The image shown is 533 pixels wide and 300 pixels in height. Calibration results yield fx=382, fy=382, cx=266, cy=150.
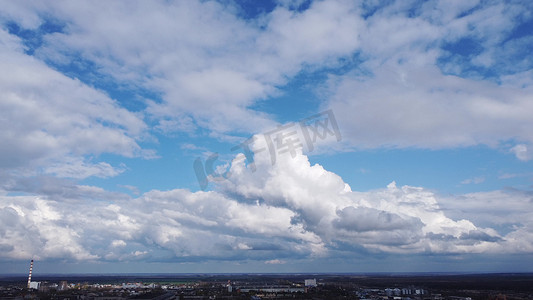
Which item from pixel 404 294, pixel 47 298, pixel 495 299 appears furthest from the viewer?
pixel 404 294

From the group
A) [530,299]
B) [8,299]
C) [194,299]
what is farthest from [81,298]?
[530,299]

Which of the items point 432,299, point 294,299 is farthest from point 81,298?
point 432,299

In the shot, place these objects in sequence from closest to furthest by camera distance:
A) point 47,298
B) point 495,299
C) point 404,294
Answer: point 495,299
point 47,298
point 404,294

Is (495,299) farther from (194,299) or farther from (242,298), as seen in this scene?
(194,299)

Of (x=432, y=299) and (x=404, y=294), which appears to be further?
(x=404, y=294)

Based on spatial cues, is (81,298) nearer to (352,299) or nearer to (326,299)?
(326,299)

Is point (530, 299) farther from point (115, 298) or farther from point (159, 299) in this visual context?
point (115, 298)

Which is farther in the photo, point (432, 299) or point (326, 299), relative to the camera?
point (432, 299)
